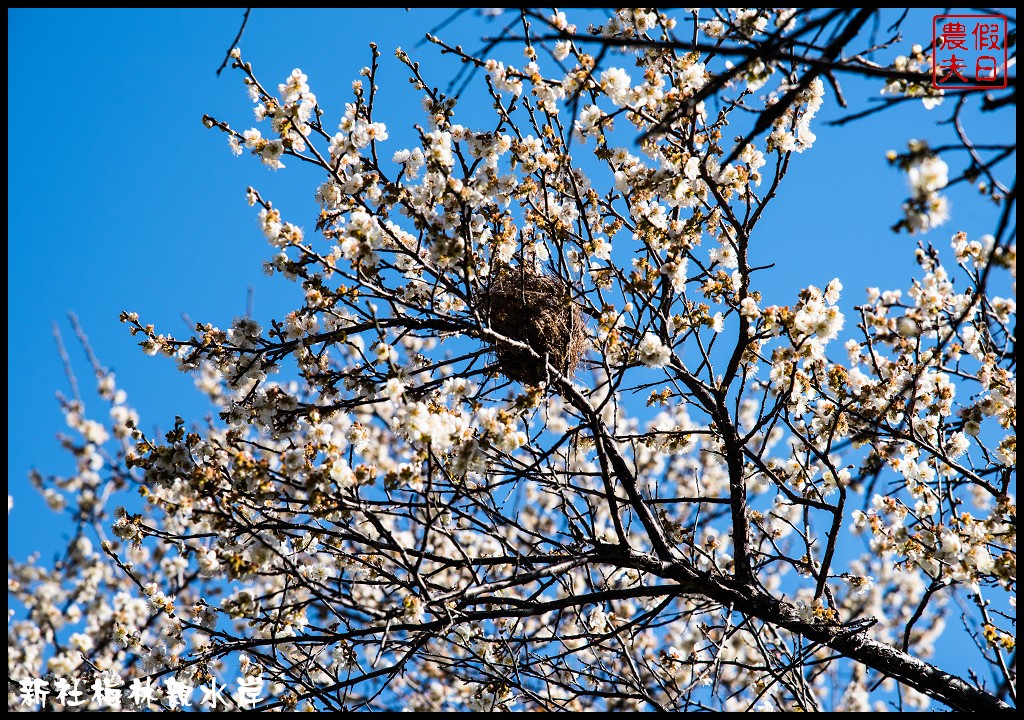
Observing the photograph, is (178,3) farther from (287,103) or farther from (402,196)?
(402,196)

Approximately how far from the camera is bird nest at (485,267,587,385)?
4852mm

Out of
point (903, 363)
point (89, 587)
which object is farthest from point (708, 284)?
point (89, 587)

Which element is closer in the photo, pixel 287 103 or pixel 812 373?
pixel 287 103

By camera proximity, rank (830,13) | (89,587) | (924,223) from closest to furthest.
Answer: (924,223), (830,13), (89,587)

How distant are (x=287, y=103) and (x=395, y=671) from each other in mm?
2953

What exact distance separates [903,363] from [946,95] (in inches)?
96.0

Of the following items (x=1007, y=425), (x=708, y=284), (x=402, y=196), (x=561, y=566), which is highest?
(x=402, y=196)

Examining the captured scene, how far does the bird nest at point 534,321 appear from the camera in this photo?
4852 mm

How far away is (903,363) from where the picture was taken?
16.6 feet

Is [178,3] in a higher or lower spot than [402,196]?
higher

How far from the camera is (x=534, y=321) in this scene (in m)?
4.87

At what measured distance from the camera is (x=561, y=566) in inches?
157

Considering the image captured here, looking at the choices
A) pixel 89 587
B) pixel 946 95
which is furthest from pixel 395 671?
pixel 89 587

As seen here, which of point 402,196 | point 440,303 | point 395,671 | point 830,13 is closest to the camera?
point 830,13
